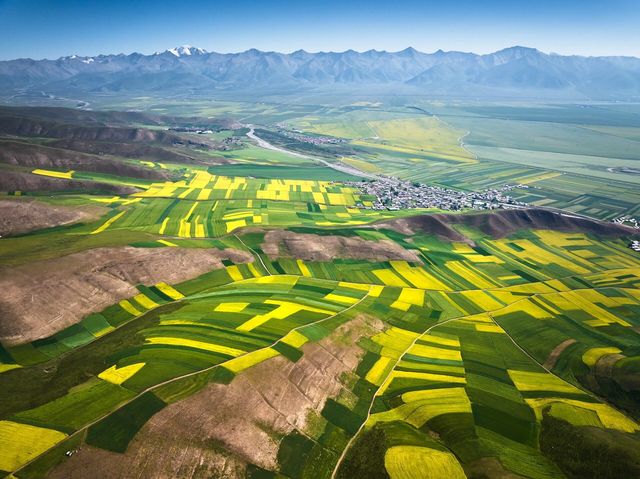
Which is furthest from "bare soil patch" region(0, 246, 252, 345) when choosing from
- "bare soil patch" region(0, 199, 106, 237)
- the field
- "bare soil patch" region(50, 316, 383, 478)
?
"bare soil patch" region(0, 199, 106, 237)

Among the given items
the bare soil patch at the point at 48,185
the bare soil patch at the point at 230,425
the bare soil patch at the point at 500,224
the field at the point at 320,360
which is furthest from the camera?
the bare soil patch at the point at 48,185

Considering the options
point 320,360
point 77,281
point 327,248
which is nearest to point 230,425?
point 320,360

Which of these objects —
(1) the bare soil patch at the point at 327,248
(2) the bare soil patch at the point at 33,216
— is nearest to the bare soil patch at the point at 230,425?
(1) the bare soil patch at the point at 327,248

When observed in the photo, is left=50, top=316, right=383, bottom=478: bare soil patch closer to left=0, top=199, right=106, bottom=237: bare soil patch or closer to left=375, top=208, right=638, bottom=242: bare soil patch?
left=375, top=208, right=638, bottom=242: bare soil patch

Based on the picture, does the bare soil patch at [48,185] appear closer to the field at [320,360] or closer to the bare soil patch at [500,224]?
the field at [320,360]

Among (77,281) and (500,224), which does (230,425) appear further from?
(500,224)

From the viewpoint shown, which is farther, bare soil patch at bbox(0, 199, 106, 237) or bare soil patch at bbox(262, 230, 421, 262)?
bare soil patch at bbox(0, 199, 106, 237)

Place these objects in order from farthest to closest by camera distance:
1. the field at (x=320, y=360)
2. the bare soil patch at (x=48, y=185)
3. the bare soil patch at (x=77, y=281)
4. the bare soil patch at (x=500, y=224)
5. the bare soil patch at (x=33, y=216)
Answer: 1. the bare soil patch at (x=48, y=185)
2. the bare soil patch at (x=500, y=224)
3. the bare soil patch at (x=33, y=216)
4. the bare soil patch at (x=77, y=281)
5. the field at (x=320, y=360)
